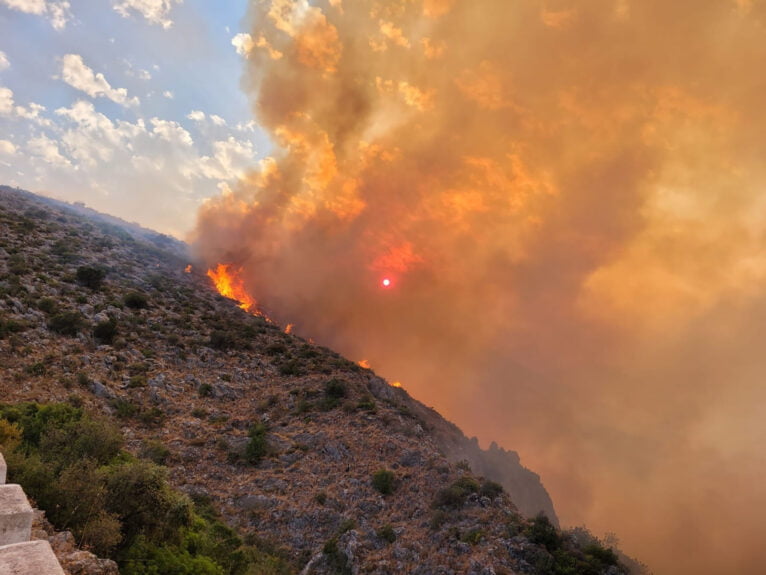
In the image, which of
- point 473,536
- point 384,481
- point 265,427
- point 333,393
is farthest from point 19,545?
point 333,393

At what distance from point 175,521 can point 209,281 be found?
238 ft

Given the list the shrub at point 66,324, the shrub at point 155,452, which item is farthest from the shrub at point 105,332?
the shrub at point 155,452

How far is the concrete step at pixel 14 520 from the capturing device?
8508mm

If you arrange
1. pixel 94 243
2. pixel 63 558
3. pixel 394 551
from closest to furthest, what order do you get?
pixel 63 558 < pixel 394 551 < pixel 94 243

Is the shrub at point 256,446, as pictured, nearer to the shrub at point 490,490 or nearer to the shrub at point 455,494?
the shrub at point 455,494

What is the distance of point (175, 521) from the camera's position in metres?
16.9

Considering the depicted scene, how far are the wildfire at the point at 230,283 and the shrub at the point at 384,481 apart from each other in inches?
2314

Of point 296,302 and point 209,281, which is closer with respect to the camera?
point 209,281

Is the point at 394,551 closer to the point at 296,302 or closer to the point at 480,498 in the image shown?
the point at 480,498

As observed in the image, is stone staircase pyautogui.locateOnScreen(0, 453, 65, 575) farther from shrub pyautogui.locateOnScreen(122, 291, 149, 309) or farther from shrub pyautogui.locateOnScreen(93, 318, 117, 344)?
shrub pyautogui.locateOnScreen(122, 291, 149, 309)

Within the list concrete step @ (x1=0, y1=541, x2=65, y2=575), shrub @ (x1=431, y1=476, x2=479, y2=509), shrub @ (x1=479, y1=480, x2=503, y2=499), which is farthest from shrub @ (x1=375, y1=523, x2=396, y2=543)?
concrete step @ (x1=0, y1=541, x2=65, y2=575)

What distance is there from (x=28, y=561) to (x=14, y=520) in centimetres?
273

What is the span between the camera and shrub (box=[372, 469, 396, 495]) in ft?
92.5

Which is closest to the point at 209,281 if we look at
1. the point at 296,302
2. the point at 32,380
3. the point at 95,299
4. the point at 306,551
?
the point at 296,302
